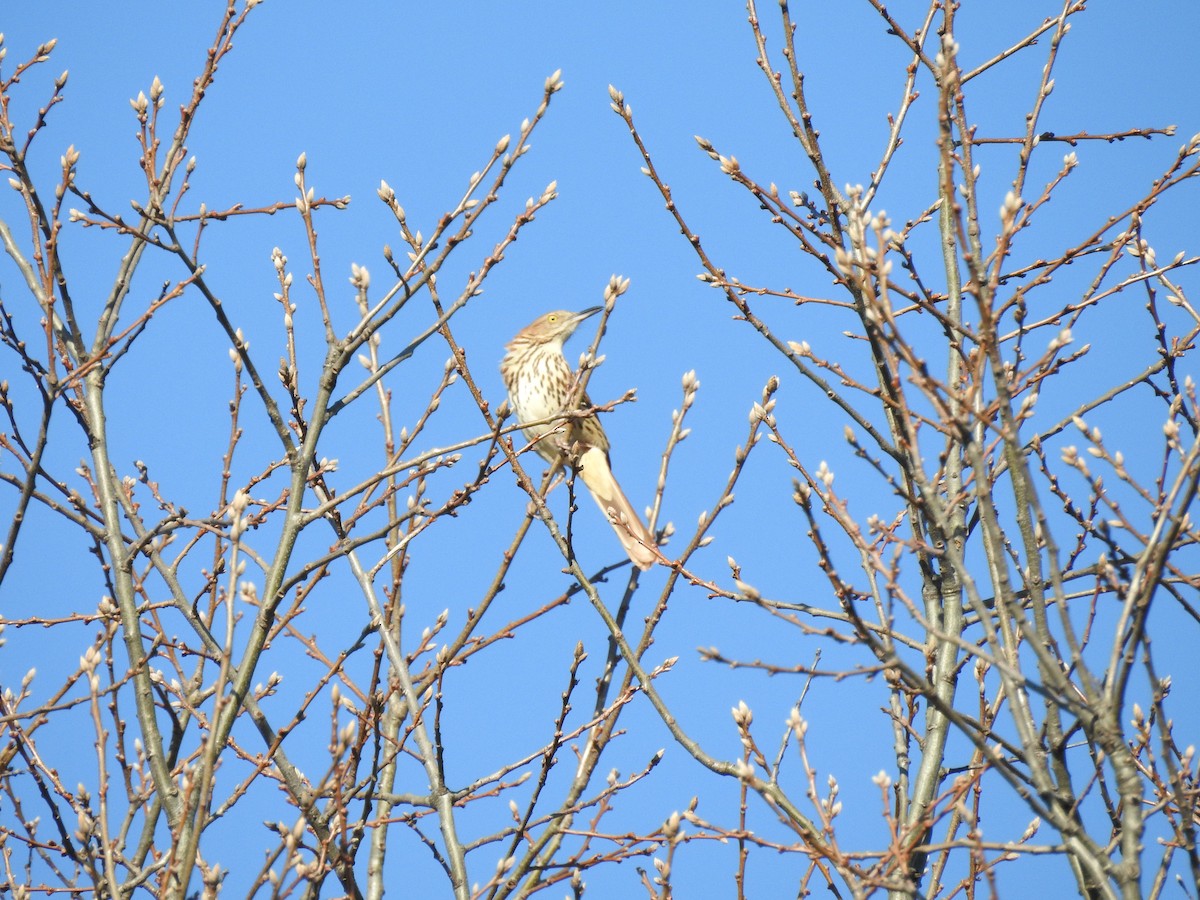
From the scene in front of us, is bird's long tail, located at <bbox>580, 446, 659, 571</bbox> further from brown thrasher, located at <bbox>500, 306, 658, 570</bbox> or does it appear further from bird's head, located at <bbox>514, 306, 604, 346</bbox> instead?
bird's head, located at <bbox>514, 306, 604, 346</bbox>

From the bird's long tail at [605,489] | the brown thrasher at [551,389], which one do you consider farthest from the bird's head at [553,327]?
the bird's long tail at [605,489]

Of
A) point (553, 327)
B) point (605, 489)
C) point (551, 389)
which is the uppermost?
point (553, 327)

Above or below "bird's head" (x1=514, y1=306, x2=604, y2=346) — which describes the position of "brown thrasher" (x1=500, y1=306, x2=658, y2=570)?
below

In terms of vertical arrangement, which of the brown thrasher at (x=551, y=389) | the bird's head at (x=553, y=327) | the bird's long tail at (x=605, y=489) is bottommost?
the bird's long tail at (x=605, y=489)

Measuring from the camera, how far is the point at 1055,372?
3.17m

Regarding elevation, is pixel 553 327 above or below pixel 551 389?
above

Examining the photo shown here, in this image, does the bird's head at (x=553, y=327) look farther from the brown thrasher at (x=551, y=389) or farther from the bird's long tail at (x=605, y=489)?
the bird's long tail at (x=605, y=489)

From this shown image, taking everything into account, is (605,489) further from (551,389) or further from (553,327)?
(553,327)

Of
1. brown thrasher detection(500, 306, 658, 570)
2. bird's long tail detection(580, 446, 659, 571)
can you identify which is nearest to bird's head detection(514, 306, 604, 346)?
brown thrasher detection(500, 306, 658, 570)

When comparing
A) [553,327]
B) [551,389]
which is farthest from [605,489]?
[553,327]

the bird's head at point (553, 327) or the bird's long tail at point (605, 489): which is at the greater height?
the bird's head at point (553, 327)

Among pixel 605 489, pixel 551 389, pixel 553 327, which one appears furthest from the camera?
pixel 553 327

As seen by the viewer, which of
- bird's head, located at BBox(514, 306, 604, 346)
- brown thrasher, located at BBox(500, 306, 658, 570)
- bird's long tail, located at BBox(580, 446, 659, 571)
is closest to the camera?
bird's long tail, located at BBox(580, 446, 659, 571)

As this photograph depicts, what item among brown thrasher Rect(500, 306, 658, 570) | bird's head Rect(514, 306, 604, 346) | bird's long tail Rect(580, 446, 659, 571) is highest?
bird's head Rect(514, 306, 604, 346)
